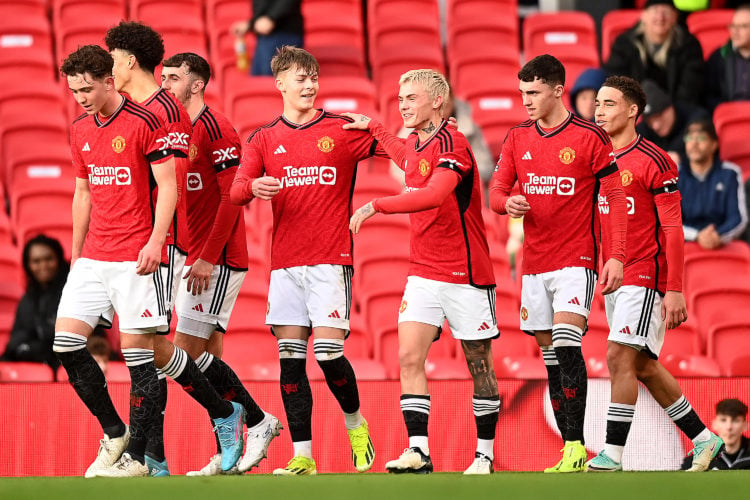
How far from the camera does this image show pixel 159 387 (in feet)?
21.6

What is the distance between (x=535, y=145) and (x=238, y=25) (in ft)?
20.6

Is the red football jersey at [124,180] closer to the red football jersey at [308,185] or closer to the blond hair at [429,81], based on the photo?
the red football jersey at [308,185]

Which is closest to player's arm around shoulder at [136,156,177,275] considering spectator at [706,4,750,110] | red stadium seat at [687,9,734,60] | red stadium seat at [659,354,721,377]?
red stadium seat at [659,354,721,377]

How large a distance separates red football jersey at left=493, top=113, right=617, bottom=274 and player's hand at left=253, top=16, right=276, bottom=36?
550cm

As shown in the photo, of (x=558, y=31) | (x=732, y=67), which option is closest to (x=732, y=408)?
(x=732, y=67)

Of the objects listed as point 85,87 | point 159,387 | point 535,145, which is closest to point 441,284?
point 535,145

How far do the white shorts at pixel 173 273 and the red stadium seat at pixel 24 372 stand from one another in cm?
255

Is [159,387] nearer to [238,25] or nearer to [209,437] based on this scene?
[209,437]

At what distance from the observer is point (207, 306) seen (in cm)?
732

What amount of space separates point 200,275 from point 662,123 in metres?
5.29

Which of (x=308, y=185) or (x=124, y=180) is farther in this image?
(x=308, y=185)

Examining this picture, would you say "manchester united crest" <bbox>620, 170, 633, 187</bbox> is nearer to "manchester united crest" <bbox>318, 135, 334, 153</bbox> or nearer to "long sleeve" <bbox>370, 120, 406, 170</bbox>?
"long sleeve" <bbox>370, 120, 406, 170</bbox>

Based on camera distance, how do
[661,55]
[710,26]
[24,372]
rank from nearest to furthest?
[24,372], [661,55], [710,26]

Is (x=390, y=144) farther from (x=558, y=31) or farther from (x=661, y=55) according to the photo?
(x=558, y=31)
